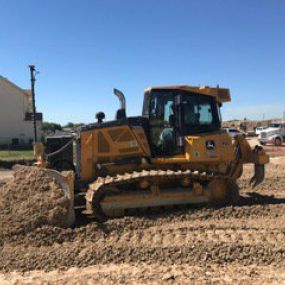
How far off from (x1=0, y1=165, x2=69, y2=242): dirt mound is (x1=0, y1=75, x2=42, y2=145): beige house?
34.4 meters

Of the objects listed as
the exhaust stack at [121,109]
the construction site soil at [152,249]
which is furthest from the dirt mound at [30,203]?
the exhaust stack at [121,109]

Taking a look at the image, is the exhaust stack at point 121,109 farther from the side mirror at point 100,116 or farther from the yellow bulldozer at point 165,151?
the side mirror at point 100,116

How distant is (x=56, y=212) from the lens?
768 centimetres

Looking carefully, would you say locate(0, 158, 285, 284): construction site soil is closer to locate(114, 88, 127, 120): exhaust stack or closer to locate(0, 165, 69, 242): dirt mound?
locate(0, 165, 69, 242): dirt mound

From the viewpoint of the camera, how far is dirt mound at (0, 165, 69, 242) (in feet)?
24.5

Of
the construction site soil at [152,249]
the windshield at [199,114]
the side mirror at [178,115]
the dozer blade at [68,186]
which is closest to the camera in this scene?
the construction site soil at [152,249]

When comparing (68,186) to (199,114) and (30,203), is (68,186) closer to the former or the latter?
(30,203)

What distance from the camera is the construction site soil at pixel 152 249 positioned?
18.8 feet

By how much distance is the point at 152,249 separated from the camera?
6.53 m

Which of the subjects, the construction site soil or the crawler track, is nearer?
the construction site soil

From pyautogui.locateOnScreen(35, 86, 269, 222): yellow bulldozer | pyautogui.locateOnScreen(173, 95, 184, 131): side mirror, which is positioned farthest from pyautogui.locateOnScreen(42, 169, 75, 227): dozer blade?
pyautogui.locateOnScreen(173, 95, 184, 131): side mirror

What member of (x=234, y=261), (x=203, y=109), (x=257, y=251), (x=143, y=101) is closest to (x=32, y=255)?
(x=234, y=261)

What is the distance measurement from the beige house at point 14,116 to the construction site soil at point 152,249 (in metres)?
35.5

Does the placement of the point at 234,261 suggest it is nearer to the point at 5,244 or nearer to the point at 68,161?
the point at 5,244
